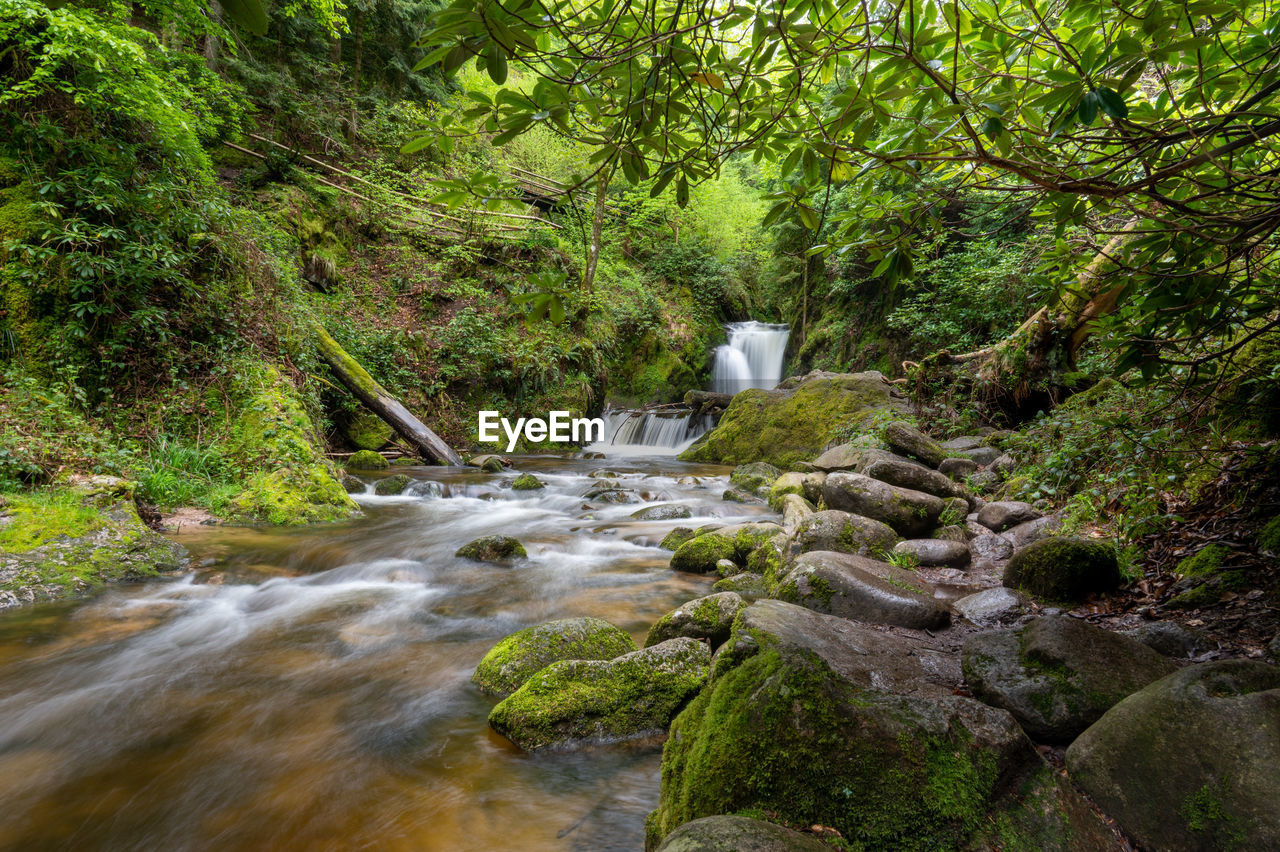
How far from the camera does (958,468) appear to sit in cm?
666

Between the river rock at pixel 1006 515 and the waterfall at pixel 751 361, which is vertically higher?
the waterfall at pixel 751 361

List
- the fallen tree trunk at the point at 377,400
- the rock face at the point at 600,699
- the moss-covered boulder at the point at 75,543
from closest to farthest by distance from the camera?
the rock face at the point at 600,699, the moss-covered boulder at the point at 75,543, the fallen tree trunk at the point at 377,400

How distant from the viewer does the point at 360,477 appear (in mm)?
9281

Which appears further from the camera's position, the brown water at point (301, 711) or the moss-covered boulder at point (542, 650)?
the moss-covered boulder at point (542, 650)

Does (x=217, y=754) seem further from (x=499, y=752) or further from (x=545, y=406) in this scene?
(x=545, y=406)

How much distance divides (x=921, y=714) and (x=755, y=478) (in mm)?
7199

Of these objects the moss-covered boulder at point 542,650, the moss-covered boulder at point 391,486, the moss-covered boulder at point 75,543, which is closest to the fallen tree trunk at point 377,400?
the moss-covered boulder at point 391,486

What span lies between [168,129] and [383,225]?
8.27 meters

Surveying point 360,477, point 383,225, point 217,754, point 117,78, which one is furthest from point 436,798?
point 383,225

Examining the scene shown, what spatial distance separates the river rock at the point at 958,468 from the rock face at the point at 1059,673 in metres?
4.54

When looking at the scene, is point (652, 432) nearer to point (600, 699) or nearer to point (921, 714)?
point (600, 699)

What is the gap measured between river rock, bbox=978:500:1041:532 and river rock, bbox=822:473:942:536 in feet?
1.32

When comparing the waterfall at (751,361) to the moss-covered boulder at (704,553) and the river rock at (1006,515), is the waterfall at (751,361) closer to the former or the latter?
the moss-covered boulder at (704,553)

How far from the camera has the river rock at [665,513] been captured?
7.55 m
